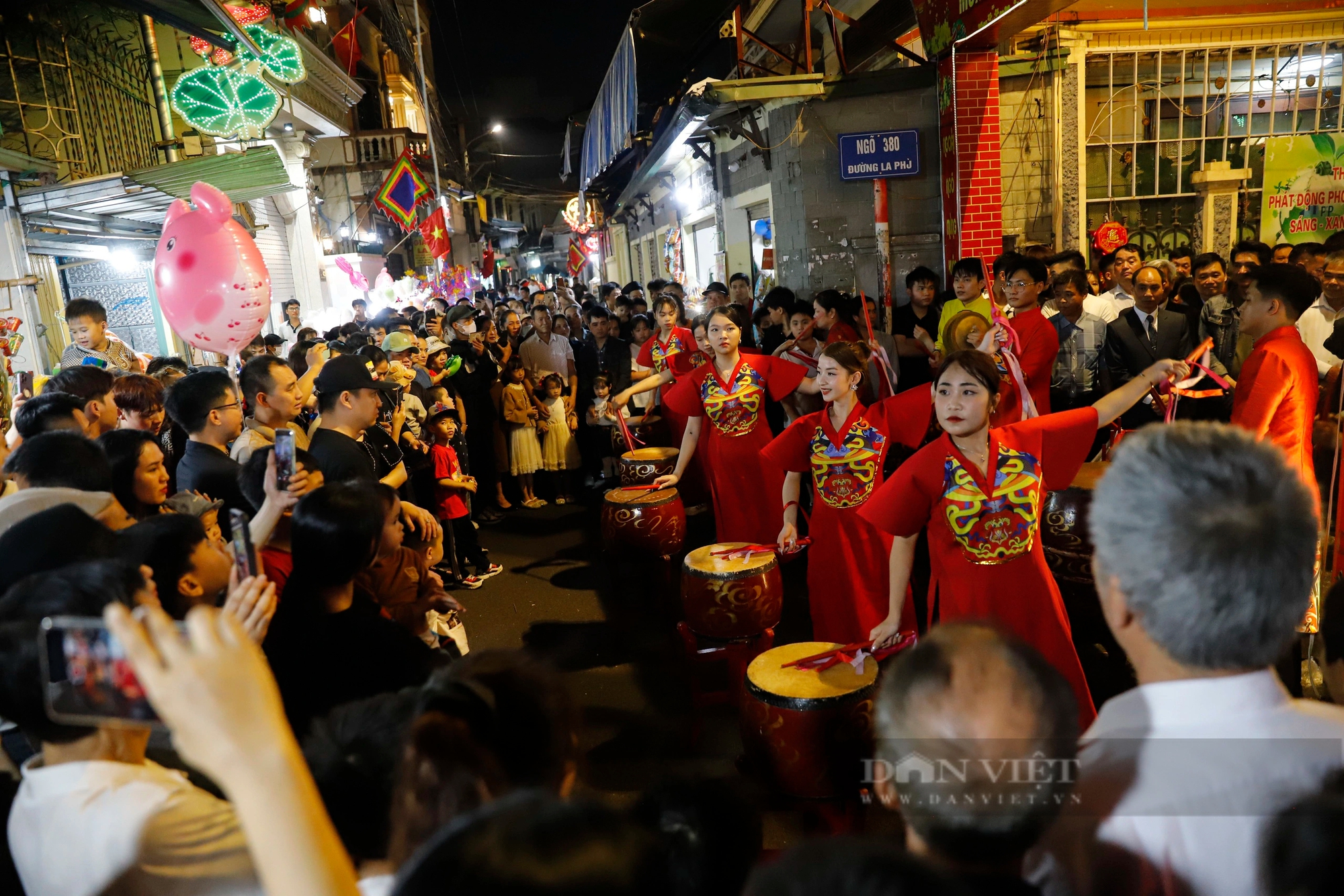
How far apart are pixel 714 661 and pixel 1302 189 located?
8204 mm

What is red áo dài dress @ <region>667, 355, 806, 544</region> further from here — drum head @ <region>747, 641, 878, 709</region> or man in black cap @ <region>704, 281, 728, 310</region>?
man in black cap @ <region>704, 281, 728, 310</region>

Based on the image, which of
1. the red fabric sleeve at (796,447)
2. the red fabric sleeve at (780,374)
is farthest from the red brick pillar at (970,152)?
the red fabric sleeve at (796,447)

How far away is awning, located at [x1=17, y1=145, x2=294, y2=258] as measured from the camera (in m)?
7.86

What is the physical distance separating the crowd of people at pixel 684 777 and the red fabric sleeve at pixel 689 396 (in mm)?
1203

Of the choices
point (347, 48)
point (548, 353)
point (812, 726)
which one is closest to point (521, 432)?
point (548, 353)

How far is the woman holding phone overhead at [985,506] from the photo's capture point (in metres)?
2.87

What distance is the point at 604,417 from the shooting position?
777cm

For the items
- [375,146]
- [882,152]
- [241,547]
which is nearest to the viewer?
[241,547]

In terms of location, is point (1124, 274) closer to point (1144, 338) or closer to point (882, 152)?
point (1144, 338)

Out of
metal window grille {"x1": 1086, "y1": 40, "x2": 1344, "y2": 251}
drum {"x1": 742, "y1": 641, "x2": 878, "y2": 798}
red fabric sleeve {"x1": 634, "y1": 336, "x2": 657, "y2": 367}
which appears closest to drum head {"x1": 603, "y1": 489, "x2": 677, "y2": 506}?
drum {"x1": 742, "y1": 641, "x2": 878, "y2": 798}

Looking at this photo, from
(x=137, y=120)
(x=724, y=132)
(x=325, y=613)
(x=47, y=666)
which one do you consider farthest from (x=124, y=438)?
(x=137, y=120)

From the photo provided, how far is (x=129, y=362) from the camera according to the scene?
6.45 meters

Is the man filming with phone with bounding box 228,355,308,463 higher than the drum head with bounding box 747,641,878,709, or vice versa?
the man filming with phone with bounding box 228,355,308,463

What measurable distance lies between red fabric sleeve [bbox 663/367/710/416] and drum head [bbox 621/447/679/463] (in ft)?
2.90
